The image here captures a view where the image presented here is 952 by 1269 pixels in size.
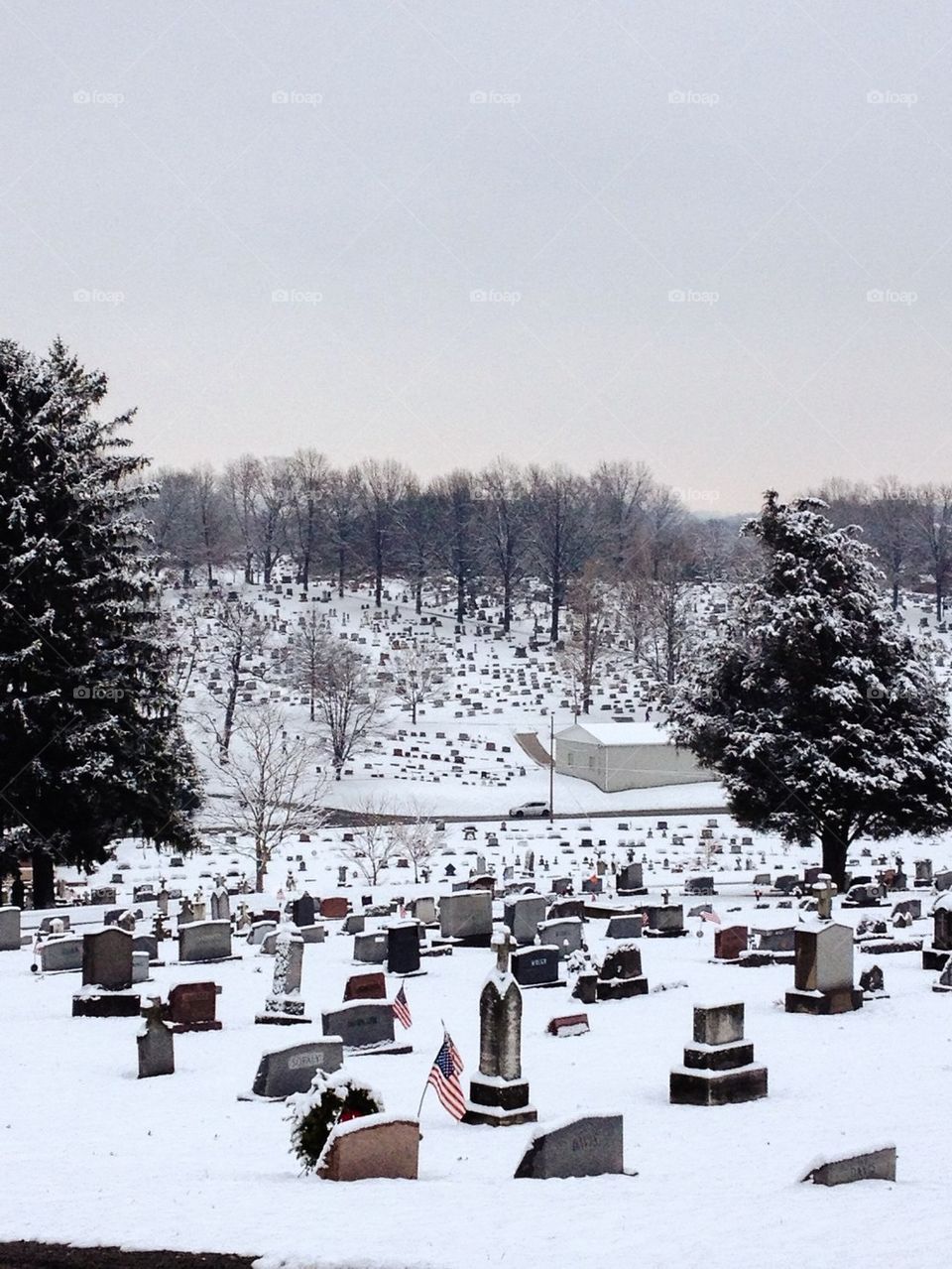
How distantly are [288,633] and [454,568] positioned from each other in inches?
764

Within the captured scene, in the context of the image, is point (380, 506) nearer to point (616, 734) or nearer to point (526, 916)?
point (616, 734)

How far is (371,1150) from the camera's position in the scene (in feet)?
32.1

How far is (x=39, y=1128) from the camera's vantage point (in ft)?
39.4

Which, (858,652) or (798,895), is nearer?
(798,895)

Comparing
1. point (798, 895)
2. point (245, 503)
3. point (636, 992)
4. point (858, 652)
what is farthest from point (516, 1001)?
point (245, 503)

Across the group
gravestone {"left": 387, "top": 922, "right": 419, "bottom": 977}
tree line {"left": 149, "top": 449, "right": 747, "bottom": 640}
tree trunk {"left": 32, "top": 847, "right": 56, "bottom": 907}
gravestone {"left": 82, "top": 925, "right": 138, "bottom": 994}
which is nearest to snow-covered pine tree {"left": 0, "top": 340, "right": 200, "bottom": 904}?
tree trunk {"left": 32, "top": 847, "right": 56, "bottom": 907}

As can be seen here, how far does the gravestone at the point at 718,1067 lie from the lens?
42.8ft

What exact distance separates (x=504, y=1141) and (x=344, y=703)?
1929 inches

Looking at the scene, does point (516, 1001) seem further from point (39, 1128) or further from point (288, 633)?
point (288, 633)

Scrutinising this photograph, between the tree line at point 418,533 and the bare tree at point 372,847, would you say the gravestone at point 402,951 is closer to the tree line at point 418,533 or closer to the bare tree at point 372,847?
the bare tree at point 372,847

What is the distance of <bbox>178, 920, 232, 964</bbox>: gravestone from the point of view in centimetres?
2241

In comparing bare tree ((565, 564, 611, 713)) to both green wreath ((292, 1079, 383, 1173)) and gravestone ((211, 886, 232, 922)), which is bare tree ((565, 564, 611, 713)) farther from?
green wreath ((292, 1079, 383, 1173))

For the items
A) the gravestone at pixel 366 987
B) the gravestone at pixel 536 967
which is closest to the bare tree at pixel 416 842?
the gravestone at pixel 536 967

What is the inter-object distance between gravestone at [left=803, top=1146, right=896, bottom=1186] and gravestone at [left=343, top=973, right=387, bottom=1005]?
8.89m
